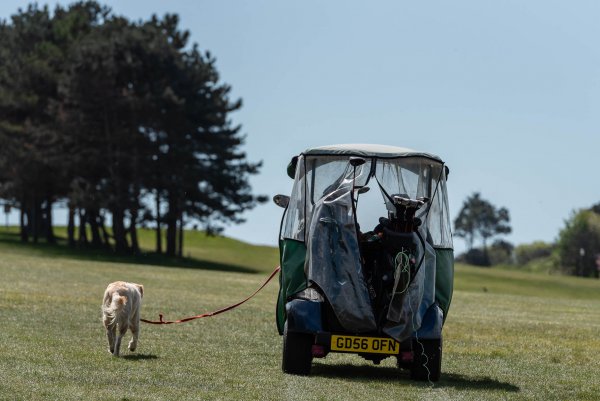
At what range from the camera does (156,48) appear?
237ft

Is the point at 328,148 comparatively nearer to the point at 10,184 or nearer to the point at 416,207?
the point at 416,207

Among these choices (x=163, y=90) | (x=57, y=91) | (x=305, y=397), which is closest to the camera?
(x=305, y=397)

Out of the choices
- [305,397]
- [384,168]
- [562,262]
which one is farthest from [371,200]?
[562,262]

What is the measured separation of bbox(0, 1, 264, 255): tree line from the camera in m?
71.9

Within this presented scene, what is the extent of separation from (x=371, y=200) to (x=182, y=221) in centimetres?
6359

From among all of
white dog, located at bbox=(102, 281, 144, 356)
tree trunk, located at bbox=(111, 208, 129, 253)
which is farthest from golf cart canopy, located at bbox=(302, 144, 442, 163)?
tree trunk, located at bbox=(111, 208, 129, 253)

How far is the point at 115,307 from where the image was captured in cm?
1539

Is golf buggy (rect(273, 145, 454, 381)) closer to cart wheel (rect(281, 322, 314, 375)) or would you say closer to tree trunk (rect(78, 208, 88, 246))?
cart wheel (rect(281, 322, 314, 375))

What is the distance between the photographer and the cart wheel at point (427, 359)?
14.3m

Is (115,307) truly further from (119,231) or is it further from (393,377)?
(119,231)

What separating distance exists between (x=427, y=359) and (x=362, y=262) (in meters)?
1.46

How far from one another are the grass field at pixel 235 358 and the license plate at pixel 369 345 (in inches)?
16.3

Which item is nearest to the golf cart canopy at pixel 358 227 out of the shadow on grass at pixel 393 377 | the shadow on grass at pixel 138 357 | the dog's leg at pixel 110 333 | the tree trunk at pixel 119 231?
the shadow on grass at pixel 393 377

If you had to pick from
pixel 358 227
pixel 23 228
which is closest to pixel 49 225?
pixel 23 228
